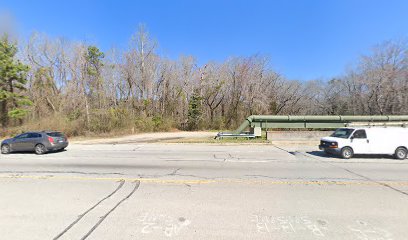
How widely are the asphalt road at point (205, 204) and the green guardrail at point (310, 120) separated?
11.4 m

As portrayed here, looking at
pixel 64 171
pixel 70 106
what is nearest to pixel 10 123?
pixel 70 106

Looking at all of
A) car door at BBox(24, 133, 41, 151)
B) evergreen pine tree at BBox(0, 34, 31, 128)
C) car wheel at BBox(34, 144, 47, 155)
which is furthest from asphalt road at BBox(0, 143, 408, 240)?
evergreen pine tree at BBox(0, 34, 31, 128)

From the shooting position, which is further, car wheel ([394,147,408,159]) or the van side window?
the van side window

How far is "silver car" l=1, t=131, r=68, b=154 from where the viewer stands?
42.3 feet

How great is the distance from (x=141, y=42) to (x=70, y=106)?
14.2 meters

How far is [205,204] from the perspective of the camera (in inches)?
186

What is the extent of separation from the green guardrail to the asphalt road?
1145 cm

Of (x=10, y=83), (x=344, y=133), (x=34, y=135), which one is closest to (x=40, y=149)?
(x=34, y=135)

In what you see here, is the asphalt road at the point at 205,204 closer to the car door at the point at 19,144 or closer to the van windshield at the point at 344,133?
the van windshield at the point at 344,133

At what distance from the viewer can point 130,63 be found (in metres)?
34.4

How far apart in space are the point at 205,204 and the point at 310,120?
17.7 metres

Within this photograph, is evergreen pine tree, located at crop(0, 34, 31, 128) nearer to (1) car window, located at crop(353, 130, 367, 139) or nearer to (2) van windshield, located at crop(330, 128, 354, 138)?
(2) van windshield, located at crop(330, 128, 354, 138)

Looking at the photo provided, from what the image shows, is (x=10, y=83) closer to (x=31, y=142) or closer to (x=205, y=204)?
(x=31, y=142)

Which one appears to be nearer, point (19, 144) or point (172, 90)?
point (19, 144)
